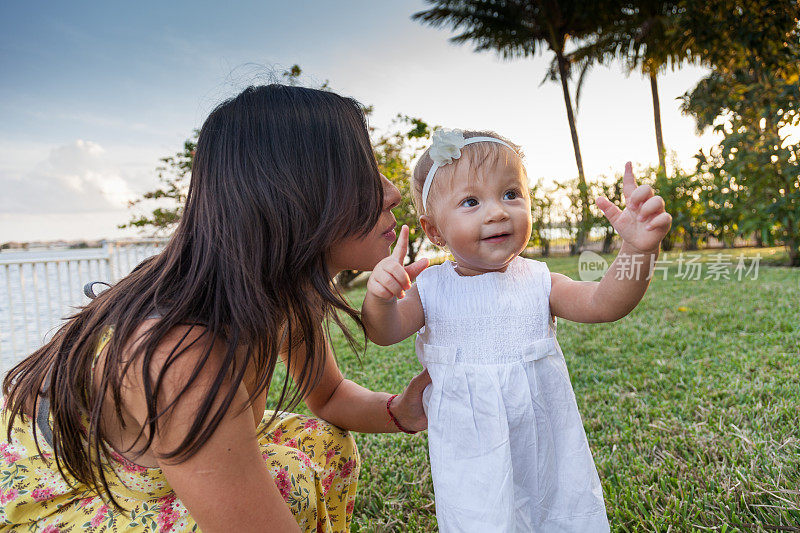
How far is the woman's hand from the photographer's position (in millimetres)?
1650

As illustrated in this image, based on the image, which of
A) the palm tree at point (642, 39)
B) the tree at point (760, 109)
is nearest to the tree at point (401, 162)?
the tree at point (760, 109)

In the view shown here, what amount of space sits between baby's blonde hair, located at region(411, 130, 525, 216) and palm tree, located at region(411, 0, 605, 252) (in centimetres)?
1541

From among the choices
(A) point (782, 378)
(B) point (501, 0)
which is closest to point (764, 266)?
(A) point (782, 378)

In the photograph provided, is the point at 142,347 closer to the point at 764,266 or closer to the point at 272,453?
the point at 272,453

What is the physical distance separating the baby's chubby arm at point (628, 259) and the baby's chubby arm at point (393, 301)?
42 cm

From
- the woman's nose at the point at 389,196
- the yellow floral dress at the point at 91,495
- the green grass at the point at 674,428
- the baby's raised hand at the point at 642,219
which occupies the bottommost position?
the green grass at the point at 674,428

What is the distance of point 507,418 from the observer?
1.38 metres

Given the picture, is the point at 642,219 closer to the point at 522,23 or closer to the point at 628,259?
the point at 628,259

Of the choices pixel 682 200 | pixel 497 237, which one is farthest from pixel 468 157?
pixel 682 200

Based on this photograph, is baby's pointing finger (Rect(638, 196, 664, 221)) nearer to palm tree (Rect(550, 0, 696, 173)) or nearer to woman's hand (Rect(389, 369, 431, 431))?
woman's hand (Rect(389, 369, 431, 431))

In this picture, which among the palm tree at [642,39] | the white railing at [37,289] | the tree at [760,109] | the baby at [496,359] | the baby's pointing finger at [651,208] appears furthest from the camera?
the palm tree at [642,39]

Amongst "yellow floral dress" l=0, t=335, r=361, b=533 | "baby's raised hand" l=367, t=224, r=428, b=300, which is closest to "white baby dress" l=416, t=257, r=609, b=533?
"baby's raised hand" l=367, t=224, r=428, b=300

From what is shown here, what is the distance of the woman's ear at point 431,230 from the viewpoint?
61.0 inches

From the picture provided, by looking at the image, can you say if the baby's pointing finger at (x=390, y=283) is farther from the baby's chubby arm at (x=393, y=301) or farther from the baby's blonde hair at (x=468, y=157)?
the baby's blonde hair at (x=468, y=157)
